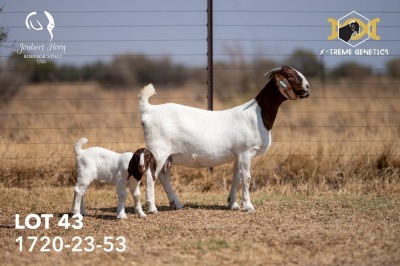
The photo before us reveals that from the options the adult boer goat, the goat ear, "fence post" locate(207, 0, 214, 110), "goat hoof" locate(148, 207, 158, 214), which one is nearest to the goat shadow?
"goat hoof" locate(148, 207, 158, 214)

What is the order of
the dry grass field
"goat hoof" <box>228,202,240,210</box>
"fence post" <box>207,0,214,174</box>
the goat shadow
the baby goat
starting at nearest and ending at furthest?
the dry grass field
the baby goat
the goat shadow
"goat hoof" <box>228,202,240,210</box>
"fence post" <box>207,0,214,174</box>

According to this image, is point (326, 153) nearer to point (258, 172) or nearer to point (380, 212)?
point (258, 172)

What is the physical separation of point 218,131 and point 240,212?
3.35 feet

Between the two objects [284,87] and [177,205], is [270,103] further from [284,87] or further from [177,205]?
[177,205]

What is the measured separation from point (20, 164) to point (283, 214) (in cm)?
451

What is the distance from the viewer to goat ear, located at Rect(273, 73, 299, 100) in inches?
313

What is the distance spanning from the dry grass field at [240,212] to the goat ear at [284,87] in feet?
4.62

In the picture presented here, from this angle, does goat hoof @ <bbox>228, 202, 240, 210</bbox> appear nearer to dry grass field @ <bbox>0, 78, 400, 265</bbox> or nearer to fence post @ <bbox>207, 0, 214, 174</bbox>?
dry grass field @ <bbox>0, 78, 400, 265</bbox>

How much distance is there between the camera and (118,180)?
7.45 meters

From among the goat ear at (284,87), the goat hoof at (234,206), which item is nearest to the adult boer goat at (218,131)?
the goat ear at (284,87)

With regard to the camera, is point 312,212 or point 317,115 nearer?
point 312,212

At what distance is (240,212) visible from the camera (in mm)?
7973

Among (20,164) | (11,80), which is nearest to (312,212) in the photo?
(20,164)

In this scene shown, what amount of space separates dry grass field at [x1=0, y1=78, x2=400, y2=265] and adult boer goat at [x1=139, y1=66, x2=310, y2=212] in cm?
67
